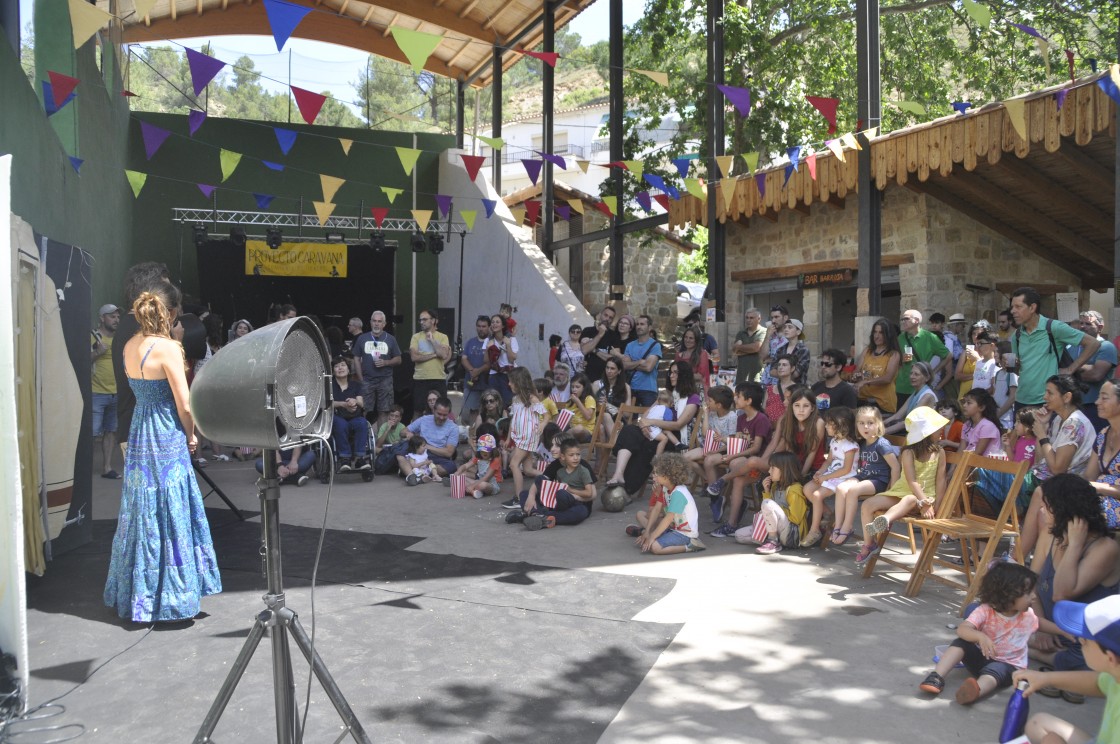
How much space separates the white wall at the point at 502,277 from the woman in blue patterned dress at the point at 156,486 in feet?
33.3

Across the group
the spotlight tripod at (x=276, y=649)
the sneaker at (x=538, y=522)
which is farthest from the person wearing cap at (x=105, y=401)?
the spotlight tripod at (x=276, y=649)

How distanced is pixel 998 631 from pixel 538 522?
3.51 m

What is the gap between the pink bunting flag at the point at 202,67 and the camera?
26.0 feet

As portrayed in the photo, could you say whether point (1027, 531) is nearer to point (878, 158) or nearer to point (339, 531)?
point (339, 531)

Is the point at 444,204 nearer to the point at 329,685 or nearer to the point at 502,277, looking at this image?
the point at 502,277

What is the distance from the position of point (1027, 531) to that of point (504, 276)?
40.4ft

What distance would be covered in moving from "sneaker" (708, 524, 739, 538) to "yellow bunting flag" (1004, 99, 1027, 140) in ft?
13.7

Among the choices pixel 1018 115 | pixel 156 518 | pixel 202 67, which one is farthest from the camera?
pixel 202 67

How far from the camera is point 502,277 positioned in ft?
53.0

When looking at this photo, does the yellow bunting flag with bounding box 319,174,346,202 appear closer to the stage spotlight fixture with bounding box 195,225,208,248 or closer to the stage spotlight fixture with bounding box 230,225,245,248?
the stage spotlight fixture with bounding box 230,225,245,248

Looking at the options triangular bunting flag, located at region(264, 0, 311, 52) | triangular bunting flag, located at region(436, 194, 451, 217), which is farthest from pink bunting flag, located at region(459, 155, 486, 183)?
triangular bunting flag, located at region(264, 0, 311, 52)

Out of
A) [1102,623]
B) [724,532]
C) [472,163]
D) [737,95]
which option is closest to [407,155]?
[472,163]

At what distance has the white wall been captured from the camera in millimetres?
14844

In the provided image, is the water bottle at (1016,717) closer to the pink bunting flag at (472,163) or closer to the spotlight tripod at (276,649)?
the spotlight tripod at (276,649)
